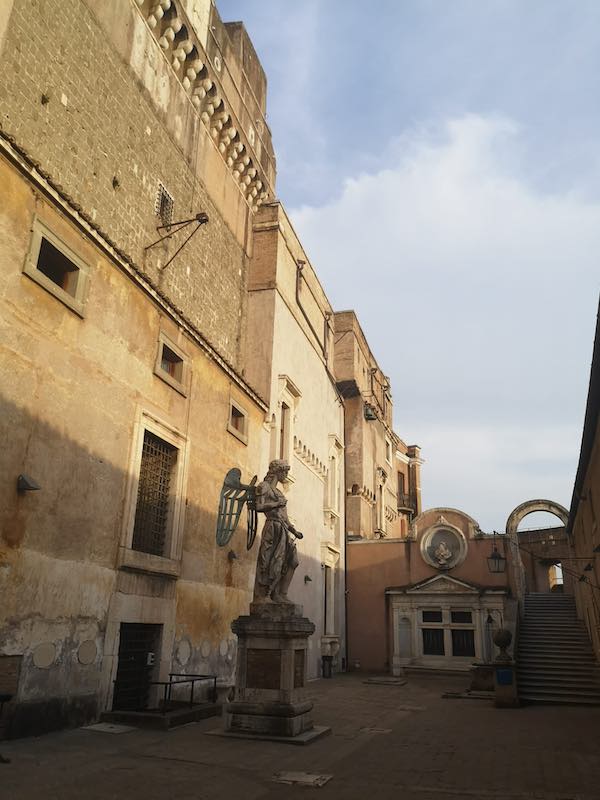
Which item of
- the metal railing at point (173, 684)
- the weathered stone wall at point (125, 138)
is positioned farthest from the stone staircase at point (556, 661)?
the weathered stone wall at point (125, 138)

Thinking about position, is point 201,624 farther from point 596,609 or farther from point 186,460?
point 596,609

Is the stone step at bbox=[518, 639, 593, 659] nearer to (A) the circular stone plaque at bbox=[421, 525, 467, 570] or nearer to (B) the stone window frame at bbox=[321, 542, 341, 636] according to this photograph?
(A) the circular stone plaque at bbox=[421, 525, 467, 570]

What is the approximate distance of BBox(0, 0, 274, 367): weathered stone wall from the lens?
11.3m

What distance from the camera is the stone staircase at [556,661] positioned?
51.5ft

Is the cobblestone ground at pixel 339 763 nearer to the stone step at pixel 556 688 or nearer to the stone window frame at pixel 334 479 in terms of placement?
the stone step at pixel 556 688

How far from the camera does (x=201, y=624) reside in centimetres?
1353

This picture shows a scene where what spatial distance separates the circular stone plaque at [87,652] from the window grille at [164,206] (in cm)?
982

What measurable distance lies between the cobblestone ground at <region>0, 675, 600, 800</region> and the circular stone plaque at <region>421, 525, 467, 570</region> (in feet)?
39.8

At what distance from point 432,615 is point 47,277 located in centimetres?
1907

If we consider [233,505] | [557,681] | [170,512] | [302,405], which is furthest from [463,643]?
[170,512]

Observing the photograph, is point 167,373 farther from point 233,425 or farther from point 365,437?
point 365,437

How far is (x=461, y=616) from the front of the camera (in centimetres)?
2277

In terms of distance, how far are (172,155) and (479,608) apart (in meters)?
18.0

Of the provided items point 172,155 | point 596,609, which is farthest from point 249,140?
point 596,609
